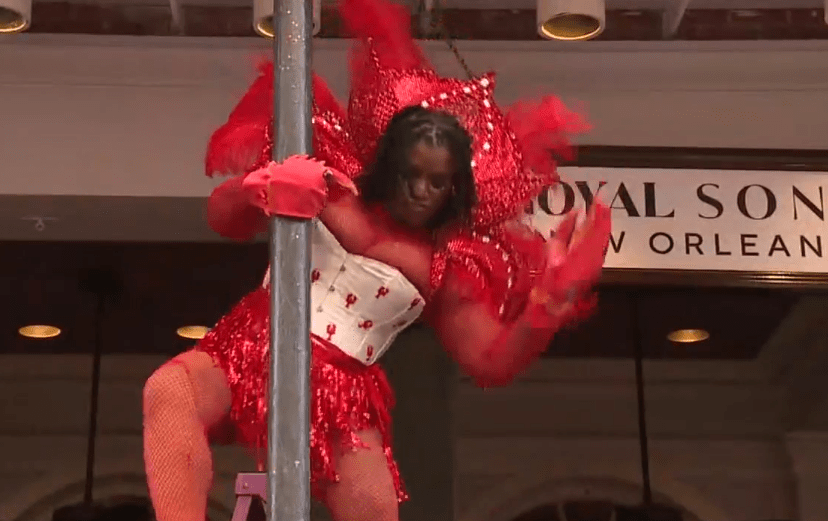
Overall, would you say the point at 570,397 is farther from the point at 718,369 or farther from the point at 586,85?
the point at 586,85

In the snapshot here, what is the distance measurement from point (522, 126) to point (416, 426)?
1.75 metres

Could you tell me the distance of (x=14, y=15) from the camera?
2.41 metres

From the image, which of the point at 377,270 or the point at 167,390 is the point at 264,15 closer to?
the point at 377,270

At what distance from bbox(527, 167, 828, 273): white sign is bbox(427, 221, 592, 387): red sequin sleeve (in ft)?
3.53

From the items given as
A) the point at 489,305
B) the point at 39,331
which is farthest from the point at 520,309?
the point at 39,331

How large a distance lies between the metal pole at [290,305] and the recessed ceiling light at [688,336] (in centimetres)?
341

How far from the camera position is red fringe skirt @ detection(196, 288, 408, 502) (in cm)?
158

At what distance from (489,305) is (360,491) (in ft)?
0.86

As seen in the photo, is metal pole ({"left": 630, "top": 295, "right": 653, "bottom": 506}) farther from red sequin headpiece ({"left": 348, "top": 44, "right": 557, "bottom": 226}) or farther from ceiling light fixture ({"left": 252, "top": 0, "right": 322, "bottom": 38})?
red sequin headpiece ({"left": 348, "top": 44, "right": 557, "bottom": 226})

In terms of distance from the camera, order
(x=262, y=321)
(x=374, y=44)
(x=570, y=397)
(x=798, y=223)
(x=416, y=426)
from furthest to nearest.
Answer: (x=570, y=397) < (x=416, y=426) < (x=798, y=223) < (x=374, y=44) < (x=262, y=321)

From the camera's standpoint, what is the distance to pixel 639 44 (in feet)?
9.49

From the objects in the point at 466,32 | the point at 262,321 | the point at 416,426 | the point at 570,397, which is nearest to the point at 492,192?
the point at 262,321

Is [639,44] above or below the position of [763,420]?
above

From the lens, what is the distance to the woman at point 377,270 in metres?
1.58
